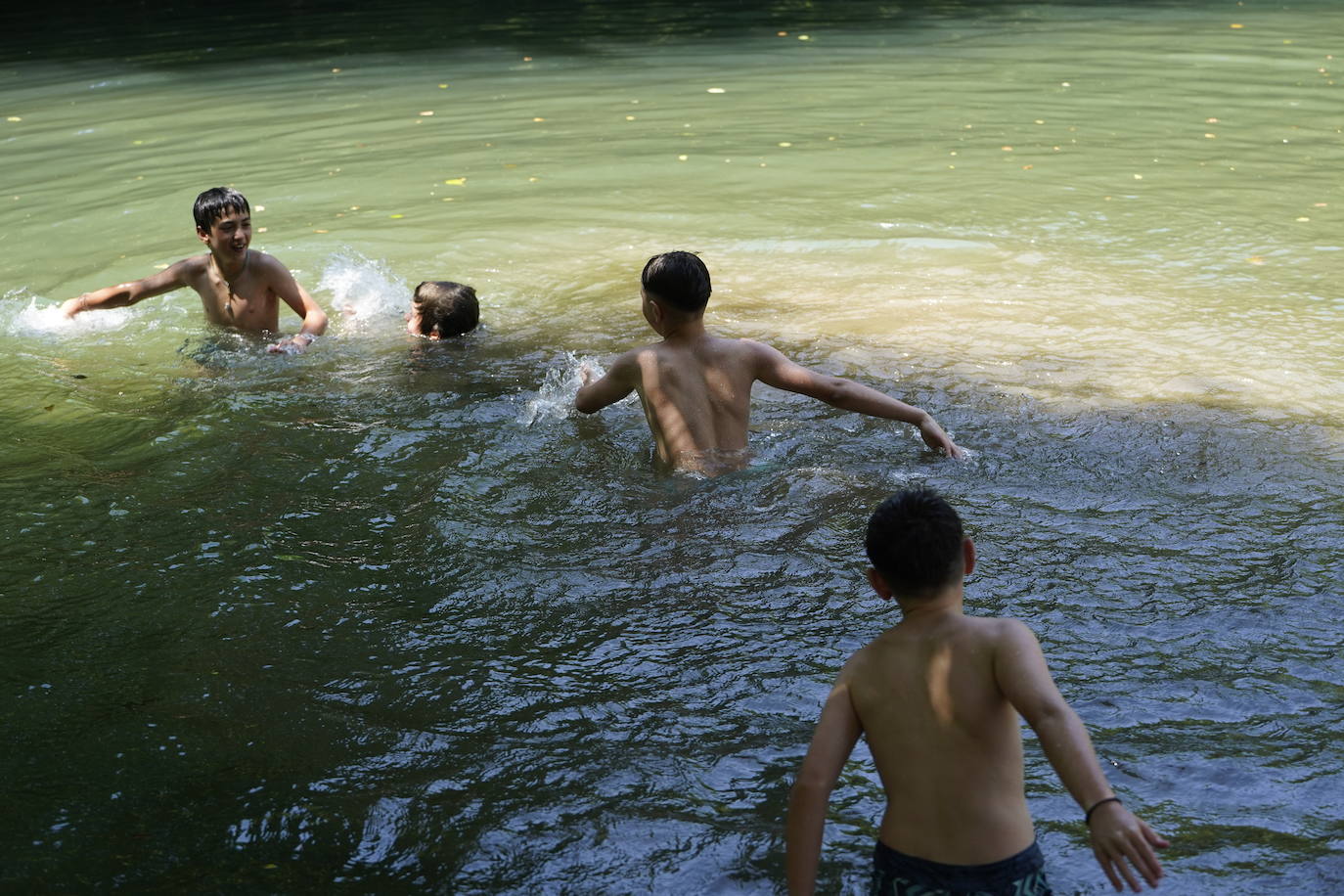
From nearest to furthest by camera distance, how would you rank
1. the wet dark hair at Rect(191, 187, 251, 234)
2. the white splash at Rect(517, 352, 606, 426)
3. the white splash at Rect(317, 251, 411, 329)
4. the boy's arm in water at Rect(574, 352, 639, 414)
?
the boy's arm in water at Rect(574, 352, 639, 414)
the white splash at Rect(517, 352, 606, 426)
the wet dark hair at Rect(191, 187, 251, 234)
the white splash at Rect(317, 251, 411, 329)

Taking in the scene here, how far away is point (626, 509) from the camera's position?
227 inches

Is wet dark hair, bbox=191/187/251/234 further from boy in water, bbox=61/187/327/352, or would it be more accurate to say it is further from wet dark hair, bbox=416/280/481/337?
wet dark hair, bbox=416/280/481/337

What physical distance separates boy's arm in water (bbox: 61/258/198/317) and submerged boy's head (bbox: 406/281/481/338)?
5.34ft

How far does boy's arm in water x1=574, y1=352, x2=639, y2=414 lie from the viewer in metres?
5.79

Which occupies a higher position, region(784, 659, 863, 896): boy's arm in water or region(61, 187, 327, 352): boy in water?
region(61, 187, 327, 352): boy in water

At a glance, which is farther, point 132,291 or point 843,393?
point 132,291

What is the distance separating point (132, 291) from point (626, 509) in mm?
4497

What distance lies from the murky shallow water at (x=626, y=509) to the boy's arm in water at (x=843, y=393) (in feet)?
1.29

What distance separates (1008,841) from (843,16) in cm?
2066

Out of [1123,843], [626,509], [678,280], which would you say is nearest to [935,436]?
[678,280]

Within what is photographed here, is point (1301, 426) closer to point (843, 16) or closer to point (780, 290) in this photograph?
point (780, 290)

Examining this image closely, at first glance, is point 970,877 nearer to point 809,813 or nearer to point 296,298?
point 809,813

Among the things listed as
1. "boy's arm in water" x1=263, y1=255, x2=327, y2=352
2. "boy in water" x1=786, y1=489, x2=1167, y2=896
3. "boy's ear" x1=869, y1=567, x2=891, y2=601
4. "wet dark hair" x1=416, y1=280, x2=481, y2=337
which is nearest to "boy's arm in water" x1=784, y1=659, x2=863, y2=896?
"boy in water" x1=786, y1=489, x2=1167, y2=896

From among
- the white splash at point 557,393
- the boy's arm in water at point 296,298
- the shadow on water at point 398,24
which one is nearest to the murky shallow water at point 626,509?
the white splash at point 557,393
